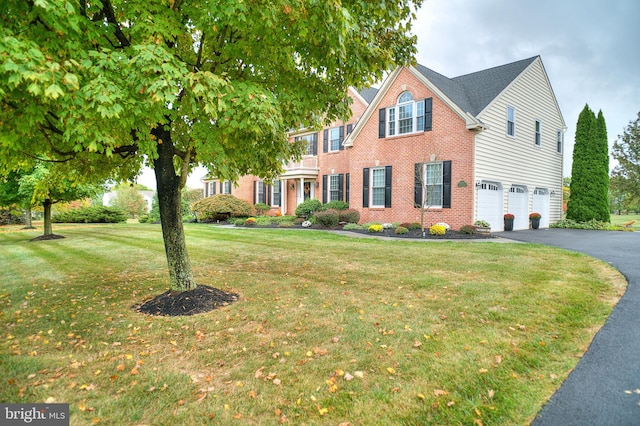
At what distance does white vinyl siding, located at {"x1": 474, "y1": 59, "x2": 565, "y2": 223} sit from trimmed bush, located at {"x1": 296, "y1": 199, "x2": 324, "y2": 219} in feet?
30.7

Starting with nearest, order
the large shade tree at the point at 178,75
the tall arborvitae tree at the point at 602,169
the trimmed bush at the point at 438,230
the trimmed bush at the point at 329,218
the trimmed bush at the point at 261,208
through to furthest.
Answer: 1. the large shade tree at the point at 178,75
2. the trimmed bush at the point at 438,230
3. the trimmed bush at the point at 329,218
4. the tall arborvitae tree at the point at 602,169
5. the trimmed bush at the point at 261,208

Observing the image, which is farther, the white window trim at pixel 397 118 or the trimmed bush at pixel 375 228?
the white window trim at pixel 397 118

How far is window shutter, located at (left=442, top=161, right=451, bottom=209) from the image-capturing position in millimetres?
14241

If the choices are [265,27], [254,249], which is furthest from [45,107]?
[254,249]

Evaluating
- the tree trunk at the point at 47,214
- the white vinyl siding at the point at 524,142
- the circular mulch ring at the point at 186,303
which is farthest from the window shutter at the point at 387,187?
the tree trunk at the point at 47,214

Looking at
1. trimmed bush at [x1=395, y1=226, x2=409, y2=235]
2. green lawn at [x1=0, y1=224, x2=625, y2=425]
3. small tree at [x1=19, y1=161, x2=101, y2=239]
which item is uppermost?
small tree at [x1=19, y1=161, x2=101, y2=239]

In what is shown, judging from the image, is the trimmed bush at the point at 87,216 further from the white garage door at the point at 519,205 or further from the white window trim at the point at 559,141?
the white window trim at the point at 559,141

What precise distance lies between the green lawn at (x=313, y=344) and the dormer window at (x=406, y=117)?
31.0 feet

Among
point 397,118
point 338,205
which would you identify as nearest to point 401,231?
point 338,205

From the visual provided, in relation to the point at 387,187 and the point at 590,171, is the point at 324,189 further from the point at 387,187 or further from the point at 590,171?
the point at 590,171

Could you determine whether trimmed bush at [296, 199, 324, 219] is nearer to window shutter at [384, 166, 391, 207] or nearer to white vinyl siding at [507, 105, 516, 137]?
window shutter at [384, 166, 391, 207]

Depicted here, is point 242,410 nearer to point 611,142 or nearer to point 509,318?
point 509,318

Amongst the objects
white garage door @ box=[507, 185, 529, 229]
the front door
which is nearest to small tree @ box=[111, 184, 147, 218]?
the front door

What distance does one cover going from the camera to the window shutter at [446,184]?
46.7ft
